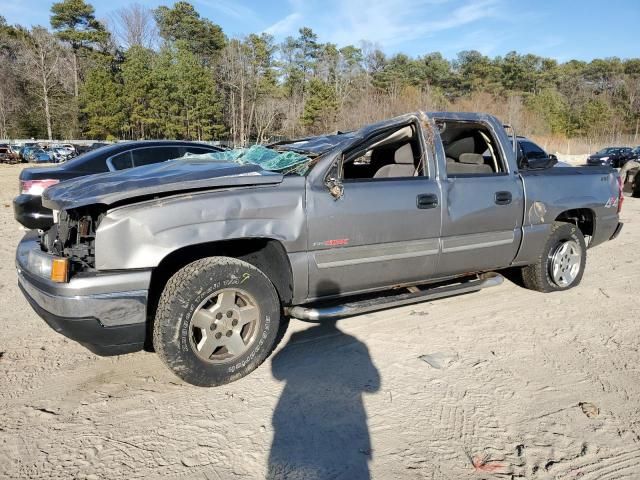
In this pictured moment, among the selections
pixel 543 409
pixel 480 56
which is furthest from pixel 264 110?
pixel 543 409

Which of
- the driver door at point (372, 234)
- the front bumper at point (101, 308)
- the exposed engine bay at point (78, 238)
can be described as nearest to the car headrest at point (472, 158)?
the driver door at point (372, 234)

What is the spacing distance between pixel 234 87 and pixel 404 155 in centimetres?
6378

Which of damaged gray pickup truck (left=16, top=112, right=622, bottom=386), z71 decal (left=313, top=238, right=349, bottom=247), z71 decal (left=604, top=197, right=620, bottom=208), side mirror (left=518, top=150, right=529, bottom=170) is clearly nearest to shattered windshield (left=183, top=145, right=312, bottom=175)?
damaged gray pickup truck (left=16, top=112, right=622, bottom=386)

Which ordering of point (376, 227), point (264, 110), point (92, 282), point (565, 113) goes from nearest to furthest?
point (92, 282), point (376, 227), point (264, 110), point (565, 113)

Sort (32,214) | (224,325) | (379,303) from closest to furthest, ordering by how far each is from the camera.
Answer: (224,325), (379,303), (32,214)

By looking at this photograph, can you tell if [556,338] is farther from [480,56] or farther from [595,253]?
[480,56]

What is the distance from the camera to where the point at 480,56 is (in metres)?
80.9

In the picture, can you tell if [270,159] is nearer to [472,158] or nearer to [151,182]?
[151,182]

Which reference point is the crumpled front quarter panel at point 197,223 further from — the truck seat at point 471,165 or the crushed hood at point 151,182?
the truck seat at point 471,165

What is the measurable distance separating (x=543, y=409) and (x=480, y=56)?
87.7 m

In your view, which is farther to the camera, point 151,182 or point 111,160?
point 111,160

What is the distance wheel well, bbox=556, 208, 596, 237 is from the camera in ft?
17.6

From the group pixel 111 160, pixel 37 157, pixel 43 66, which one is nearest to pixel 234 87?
pixel 43 66

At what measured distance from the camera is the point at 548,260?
5125mm
